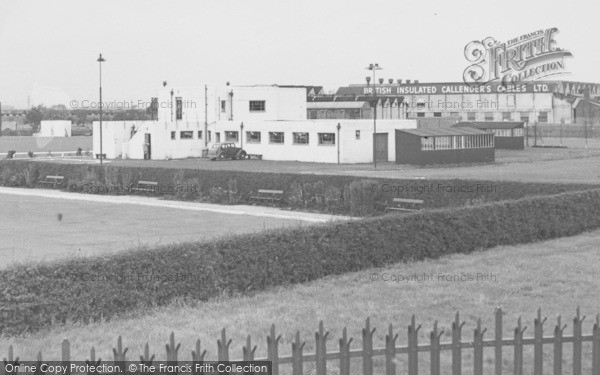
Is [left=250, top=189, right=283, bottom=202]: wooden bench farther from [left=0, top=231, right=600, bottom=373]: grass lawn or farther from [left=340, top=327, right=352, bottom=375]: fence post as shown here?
[left=340, top=327, right=352, bottom=375]: fence post

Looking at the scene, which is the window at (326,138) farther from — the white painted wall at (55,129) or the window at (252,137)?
the white painted wall at (55,129)

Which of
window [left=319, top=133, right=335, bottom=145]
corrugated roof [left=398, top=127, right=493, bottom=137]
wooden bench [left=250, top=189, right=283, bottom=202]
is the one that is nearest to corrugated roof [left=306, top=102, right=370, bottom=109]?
window [left=319, top=133, right=335, bottom=145]

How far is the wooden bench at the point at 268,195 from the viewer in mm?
38906

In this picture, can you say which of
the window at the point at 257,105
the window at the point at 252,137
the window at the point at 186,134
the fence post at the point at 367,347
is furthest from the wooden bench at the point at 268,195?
the window at the point at 257,105

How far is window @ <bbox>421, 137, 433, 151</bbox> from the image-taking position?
5753 cm

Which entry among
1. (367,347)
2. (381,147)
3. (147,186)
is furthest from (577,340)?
(381,147)

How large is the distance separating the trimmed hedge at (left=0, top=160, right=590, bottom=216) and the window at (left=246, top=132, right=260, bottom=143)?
73.2 ft

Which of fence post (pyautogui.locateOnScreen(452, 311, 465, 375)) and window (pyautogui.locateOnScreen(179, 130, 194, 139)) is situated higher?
window (pyautogui.locateOnScreen(179, 130, 194, 139))

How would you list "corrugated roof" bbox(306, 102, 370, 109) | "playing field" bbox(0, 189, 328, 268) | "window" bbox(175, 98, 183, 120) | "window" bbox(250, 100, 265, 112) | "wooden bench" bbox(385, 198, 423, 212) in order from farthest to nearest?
"corrugated roof" bbox(306, 102, 370, 109), "window" bbox(175, 98, 183, 120), "window" bbox(250, 100, 265, 112), "wooden bench" bbox(385, 198, 423, 212), "playing field" bbox(0, 189, 328, 268)

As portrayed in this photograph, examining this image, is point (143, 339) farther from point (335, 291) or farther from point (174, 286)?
point (335, 291)

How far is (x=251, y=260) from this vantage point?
16234 millimetres

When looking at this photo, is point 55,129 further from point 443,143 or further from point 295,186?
point 295,186

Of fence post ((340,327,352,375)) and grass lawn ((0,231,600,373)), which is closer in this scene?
fence post ((340,327,352,375))

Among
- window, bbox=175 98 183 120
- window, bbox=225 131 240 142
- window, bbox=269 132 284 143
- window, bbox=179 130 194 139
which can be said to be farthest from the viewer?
window, bbox=175 98 183 120
